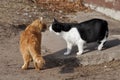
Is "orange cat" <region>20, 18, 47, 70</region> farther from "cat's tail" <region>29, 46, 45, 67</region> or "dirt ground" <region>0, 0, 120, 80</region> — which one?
"dirt ground" <region>0, 0, 120, 80</region>

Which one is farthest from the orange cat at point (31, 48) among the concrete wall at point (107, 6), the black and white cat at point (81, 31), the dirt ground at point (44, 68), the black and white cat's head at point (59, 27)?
the concrete wall at point (107, 6)

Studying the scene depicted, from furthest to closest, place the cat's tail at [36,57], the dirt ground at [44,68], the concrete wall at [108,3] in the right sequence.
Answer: the concrete wall at [108,3] → the dirt ground at [44,68] → the cat's tail at [36,57]

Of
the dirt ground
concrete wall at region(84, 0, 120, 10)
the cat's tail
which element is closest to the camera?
the cat's tail

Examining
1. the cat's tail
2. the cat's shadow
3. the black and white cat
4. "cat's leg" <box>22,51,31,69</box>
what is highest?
the black and white cat

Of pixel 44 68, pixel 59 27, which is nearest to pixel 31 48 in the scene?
pixel 44 68

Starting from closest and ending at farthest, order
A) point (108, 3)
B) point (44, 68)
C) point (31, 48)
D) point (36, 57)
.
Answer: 1. point (36, 57)
2. point (31, 48)
3. point (44, 68)
4. point (108, 3)

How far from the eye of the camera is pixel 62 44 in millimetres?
9172

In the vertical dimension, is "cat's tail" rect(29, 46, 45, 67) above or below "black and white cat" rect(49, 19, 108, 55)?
below

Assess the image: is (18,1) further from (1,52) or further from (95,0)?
(1,52)

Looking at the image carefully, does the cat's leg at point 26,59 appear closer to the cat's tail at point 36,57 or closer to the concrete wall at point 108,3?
the cat's tail at point 36,57

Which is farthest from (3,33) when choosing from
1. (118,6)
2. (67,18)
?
(118,6)

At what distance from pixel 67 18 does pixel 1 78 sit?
14.0 ft

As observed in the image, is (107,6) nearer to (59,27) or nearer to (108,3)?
(108,3)

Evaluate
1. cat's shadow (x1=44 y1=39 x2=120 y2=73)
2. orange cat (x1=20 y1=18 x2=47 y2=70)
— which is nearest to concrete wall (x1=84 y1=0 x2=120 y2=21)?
cat's shadow (x1=44 y1=39 x2=120 y2=73)
